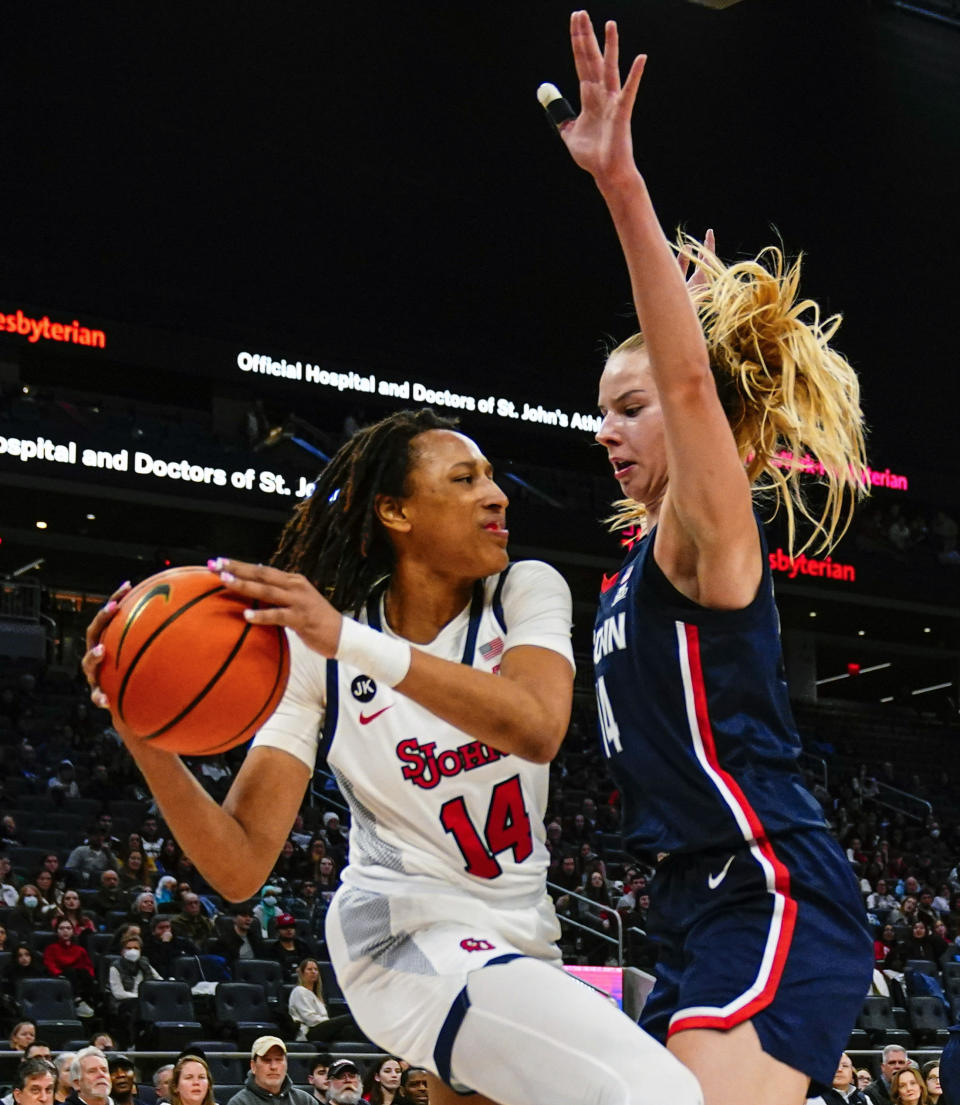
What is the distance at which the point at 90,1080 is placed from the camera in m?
7.41

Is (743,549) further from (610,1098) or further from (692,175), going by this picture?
(692,175)

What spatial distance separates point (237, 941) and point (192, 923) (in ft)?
1.26

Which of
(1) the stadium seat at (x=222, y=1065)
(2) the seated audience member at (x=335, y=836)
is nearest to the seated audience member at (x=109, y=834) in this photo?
(2) the seated audience member at (x=335, y=836)

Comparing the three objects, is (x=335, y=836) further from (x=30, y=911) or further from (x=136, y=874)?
(x=30, y=911)

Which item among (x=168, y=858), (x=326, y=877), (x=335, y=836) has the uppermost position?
(x=335, y=836)

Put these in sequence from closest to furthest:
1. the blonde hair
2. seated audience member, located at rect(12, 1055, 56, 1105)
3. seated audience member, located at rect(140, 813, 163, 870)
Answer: the blonde hair → seated audience member, located at rect(12, 1055, 56, 1105) → seated audience member, located at rect(140, 813, 163, 870)

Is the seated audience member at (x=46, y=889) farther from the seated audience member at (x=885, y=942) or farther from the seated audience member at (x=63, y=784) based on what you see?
the seated audience member at (x=885, y=942)

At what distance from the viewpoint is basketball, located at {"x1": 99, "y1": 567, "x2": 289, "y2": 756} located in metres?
2.70

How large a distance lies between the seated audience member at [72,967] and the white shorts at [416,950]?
8.53 metres

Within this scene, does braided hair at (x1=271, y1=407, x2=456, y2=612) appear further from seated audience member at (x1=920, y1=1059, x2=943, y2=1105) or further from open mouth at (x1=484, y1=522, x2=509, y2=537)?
seated audience member at (x1=920, y1=1059, x2=943, y2=1105)

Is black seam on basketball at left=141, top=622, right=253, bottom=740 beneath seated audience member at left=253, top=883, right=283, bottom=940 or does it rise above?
above

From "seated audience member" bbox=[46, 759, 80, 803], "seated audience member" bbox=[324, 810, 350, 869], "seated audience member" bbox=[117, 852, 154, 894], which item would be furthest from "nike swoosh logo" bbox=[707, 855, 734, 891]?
"seated audience member" bbox=[46, 759, 80, 803]

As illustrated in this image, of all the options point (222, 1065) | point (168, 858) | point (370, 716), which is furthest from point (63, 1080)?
point (168, 858)

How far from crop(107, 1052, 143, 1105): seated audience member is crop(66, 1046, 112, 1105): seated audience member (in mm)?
442
